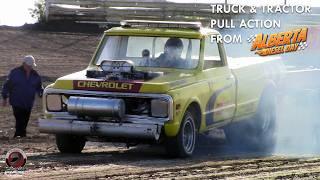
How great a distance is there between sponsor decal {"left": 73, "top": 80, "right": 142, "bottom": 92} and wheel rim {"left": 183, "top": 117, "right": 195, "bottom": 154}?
91cm

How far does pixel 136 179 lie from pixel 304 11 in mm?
12739

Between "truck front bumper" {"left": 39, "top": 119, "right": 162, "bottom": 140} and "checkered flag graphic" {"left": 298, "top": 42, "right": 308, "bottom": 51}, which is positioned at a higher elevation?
"checkered flag graphic" {"left": 298, "top": 42, "right": 308, "bottom": 51}

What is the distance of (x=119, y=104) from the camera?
1009 cm

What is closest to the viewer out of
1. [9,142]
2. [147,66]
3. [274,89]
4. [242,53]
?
[147,66]

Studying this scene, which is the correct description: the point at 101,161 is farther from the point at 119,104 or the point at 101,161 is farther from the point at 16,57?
the point at 16,57

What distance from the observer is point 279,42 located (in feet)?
58.3

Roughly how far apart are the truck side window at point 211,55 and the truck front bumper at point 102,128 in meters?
1.79

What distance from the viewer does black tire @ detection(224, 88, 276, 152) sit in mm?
13078

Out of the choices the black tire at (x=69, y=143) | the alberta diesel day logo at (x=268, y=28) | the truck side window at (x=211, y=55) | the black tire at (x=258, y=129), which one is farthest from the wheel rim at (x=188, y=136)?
the alberta diesel day logo at (x=268, y=28)

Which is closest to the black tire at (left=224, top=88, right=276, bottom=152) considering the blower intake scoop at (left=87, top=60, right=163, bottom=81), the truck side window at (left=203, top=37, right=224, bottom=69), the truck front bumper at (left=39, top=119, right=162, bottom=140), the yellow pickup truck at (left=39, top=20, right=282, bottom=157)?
the yellow pickup truck at (left=39, top=20, right=282, bottom=157)

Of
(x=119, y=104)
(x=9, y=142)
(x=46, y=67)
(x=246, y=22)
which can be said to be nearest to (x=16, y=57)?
(x=46, y=67)

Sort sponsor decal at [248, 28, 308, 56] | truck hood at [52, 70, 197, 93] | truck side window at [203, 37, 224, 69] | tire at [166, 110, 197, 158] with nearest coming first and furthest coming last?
truck hood at [52, 70, 197, 93] → tire at [166, 110, 197, 158] → truck side window at [203, 37, 224, 69] → sponsor decal at [248, 28, 308, 56]

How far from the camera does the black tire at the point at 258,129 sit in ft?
42.9

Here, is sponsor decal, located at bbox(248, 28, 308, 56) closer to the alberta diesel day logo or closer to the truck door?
the alberta diesel day logo
